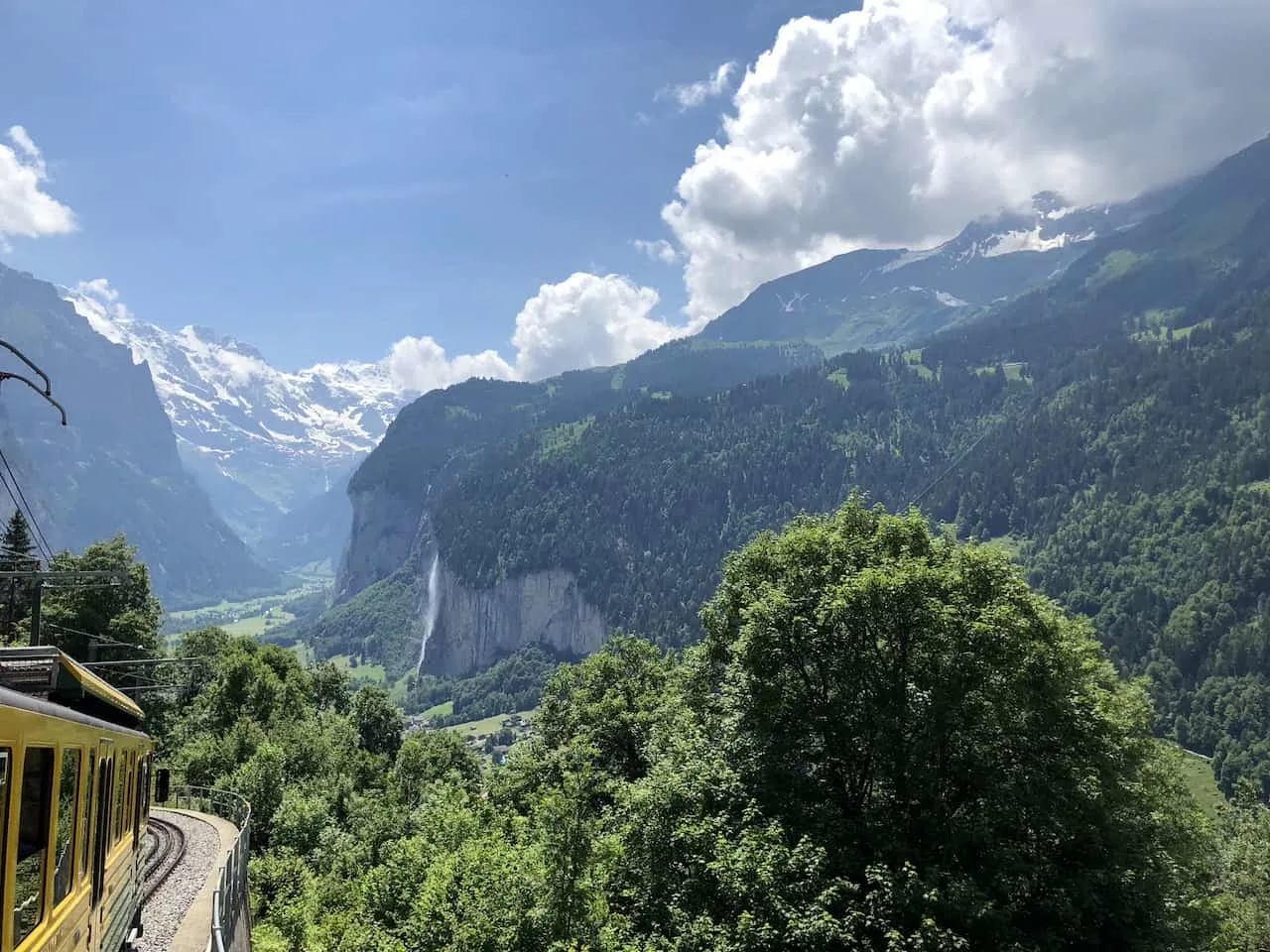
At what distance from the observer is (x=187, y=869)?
26750 mm

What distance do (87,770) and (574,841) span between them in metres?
13.6

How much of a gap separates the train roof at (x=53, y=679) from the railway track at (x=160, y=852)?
844 cm

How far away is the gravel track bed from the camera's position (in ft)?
65.7

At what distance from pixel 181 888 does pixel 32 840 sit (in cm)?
2038

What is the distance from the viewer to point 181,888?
2455 centimetres

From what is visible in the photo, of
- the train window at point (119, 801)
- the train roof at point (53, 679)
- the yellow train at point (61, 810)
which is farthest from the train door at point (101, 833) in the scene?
the train roof at point (53, 679)

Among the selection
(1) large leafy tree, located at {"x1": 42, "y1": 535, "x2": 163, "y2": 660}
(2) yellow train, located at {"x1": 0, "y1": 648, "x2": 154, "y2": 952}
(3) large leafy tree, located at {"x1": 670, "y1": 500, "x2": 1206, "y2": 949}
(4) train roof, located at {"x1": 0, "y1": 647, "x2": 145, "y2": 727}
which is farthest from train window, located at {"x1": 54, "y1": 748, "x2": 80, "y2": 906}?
(1) large leafy tree, located at {"x1": 42, "y1": 535, "x2": 163, "y2": 660}

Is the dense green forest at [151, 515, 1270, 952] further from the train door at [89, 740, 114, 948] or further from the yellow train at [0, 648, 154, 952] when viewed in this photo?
the train door at [89, 740, 114, 948]

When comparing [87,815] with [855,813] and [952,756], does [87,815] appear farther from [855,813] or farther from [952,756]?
[952,756]

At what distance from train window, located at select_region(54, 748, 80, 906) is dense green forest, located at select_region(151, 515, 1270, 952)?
10463mm

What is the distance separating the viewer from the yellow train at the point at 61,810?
7.79 meters

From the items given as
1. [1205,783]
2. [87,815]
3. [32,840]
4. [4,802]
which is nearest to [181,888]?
[87,815]

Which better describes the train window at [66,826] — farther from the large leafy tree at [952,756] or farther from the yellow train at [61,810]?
the large leafy tree at [952,756]

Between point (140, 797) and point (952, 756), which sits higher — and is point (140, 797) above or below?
above
